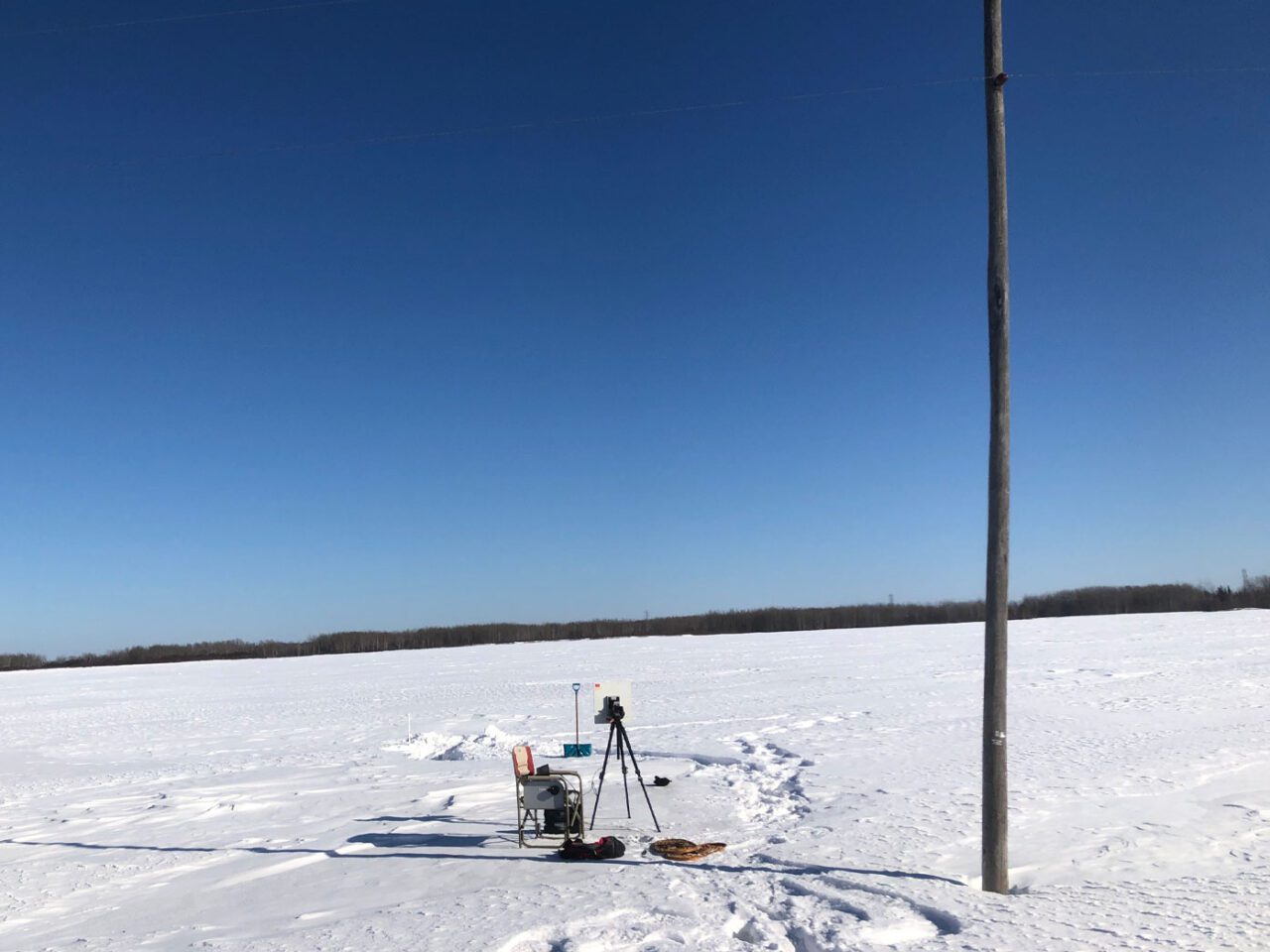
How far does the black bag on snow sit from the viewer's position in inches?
270

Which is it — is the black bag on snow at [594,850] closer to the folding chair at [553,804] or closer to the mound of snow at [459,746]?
the folding chair at [553,804]

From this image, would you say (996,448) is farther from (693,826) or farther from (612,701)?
(693,826)

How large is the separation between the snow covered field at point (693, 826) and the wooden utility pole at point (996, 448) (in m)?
0.80

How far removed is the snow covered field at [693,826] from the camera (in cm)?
528

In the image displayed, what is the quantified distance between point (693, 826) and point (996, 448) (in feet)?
14.1

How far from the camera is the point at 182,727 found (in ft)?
56.4

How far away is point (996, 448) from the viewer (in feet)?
19.0

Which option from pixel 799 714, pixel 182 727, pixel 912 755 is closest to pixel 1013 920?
pixel 912 755

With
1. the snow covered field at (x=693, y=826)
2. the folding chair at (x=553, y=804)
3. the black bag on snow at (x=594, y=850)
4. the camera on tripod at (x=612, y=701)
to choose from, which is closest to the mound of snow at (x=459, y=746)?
the snow covered field at (x=693, y=826)

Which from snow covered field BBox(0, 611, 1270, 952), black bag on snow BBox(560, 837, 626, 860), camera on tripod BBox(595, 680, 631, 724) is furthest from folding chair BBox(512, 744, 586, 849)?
camera on tripod BBox(595, 680, 631, 724)

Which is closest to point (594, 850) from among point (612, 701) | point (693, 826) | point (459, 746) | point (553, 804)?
point (553, 804)

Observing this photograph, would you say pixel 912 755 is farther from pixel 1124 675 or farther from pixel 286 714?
pixel 286 714

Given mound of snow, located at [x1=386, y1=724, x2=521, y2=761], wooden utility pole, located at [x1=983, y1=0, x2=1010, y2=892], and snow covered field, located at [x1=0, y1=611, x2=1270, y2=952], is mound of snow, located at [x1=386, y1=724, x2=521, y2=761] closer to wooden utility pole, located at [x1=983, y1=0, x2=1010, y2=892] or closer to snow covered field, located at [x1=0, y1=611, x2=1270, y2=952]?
snow covered field, located at [x1=0, y1=611, x2=1270, y2=952]

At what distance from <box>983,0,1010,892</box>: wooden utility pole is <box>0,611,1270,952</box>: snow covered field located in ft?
2.61
